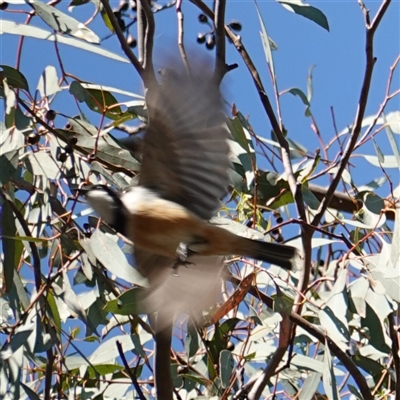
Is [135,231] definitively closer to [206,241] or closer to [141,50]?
A: [206,241]

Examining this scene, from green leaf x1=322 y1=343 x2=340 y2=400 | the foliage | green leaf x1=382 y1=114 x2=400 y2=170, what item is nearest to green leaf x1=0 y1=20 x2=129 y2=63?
the foliage

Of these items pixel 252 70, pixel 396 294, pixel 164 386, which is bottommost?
pixel 164 386

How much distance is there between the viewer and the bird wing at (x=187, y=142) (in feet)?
5.85

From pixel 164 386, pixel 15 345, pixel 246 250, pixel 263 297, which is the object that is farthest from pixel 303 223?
pixel 15 345

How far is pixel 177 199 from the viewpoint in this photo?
2107mm

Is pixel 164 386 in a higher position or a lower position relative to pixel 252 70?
lower

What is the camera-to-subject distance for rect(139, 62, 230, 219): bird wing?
1784 millimetres

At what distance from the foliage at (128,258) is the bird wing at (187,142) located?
6 centimetres

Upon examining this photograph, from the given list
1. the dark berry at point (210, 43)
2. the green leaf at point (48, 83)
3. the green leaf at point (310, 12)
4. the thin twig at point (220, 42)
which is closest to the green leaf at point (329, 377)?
the thin twig at point (220, 42)

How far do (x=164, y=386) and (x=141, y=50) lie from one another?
0.78 m

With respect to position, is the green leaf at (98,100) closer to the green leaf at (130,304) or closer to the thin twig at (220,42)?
the thin twig at (220,42)

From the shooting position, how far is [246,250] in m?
2.10

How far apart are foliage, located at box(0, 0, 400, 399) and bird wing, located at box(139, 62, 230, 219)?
2.3 inches

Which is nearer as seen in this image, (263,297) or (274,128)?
(274,128)
